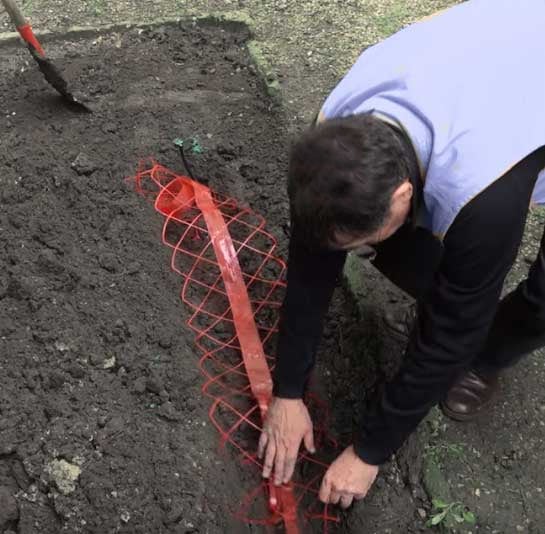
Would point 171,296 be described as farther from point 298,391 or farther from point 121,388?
point 298,391

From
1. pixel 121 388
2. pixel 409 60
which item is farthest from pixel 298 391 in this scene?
pixel 409 60

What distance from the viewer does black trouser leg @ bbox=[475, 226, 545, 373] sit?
2.00 metres

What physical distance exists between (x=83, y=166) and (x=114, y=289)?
71 centimetres

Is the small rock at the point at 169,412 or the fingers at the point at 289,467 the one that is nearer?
the fingers at the point at 289,467

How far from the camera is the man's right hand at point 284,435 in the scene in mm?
1985

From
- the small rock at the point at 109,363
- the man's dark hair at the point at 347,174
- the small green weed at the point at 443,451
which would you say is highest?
the man's dark hair at the point at 347,174

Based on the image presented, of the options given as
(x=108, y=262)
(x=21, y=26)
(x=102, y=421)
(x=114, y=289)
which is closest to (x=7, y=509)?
(x=102, y=421)

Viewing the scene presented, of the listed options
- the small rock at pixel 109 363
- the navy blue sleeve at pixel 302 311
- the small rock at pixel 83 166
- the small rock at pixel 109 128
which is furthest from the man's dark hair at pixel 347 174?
the small rock at pixel 109 128

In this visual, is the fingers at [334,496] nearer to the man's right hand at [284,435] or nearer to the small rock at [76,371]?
the man's right hand at [284,435]

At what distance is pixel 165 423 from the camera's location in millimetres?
2186

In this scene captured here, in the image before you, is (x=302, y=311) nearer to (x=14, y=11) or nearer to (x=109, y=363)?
(x=109, y=363)

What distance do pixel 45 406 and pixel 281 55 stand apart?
7.48 feet

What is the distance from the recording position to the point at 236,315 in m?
2.58

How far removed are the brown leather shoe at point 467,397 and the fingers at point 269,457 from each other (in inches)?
24.4
